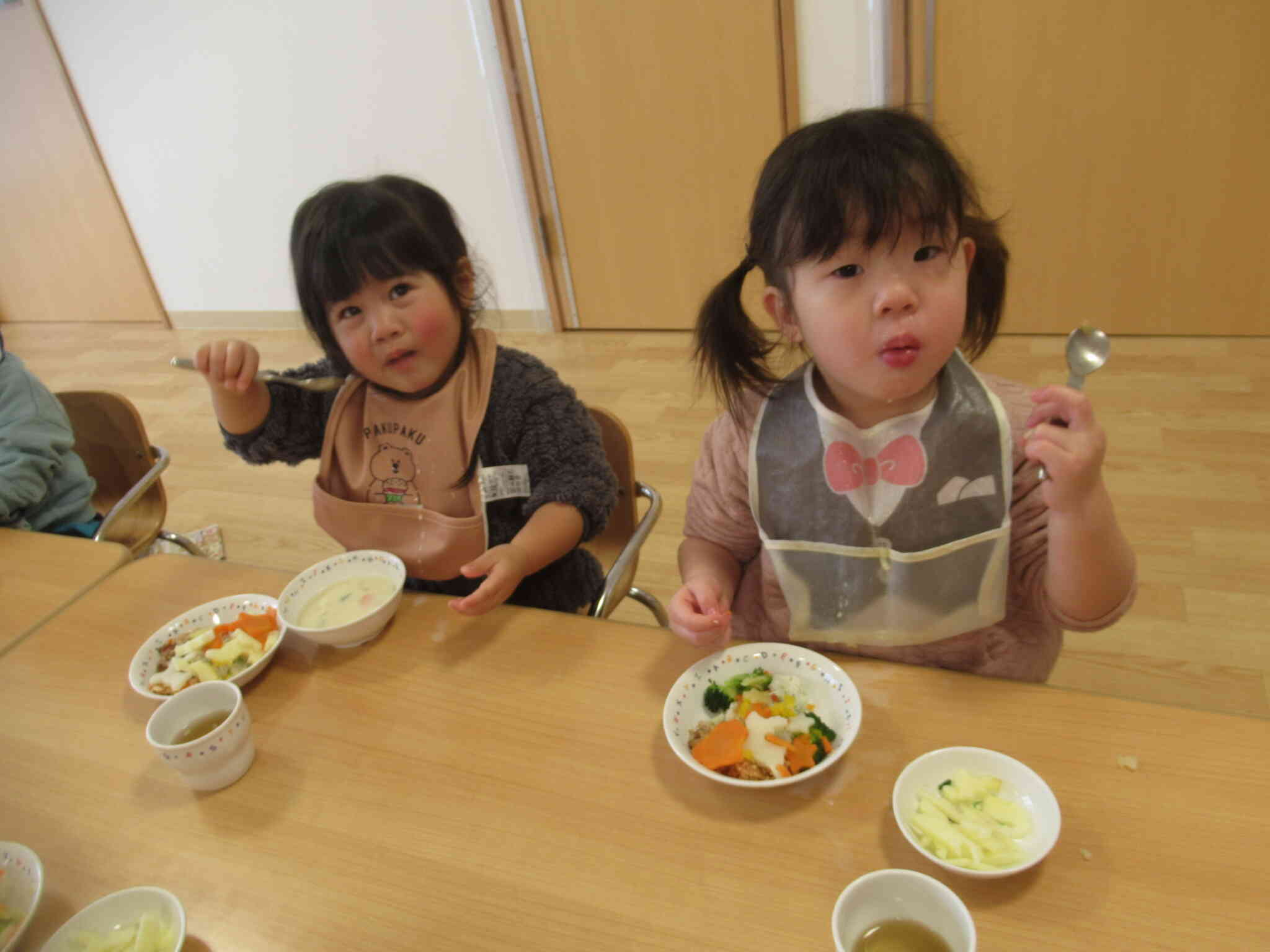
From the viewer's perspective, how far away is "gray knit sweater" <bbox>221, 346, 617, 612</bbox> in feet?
4.10

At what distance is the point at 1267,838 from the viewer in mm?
624

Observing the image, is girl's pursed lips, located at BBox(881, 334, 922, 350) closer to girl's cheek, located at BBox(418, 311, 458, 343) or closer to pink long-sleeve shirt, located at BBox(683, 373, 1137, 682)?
pink long-sleeve shirt, located at BBox(683, 373, 1137, 682)

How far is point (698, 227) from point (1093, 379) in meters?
1.56

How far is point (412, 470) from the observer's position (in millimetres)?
1326

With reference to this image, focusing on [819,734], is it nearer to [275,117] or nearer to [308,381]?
[308,381]

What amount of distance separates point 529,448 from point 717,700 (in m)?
0.59

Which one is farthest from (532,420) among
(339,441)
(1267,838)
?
(1267,838)

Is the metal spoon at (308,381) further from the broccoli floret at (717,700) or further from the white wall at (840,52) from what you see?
the white wall at (840,52)

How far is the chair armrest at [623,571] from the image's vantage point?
1.14 metres

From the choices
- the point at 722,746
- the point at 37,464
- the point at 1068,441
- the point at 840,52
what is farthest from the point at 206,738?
the point at 840,52

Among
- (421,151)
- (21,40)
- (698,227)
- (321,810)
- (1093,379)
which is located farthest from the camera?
(21,40)

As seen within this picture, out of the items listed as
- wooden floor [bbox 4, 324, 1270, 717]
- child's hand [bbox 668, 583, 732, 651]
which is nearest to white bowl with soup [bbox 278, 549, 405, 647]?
child's hand [bbox 668, 583, 732, 651]

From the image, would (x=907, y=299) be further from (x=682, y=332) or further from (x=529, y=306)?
(x=529, y=306)

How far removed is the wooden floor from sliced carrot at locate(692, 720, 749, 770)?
2.67 ft
